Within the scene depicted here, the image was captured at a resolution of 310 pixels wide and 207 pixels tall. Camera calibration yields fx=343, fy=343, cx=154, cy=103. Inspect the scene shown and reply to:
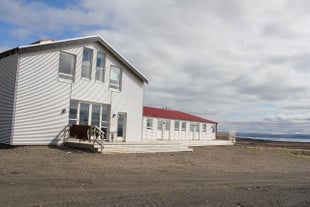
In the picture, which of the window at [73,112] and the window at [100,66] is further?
the window at [100,66]

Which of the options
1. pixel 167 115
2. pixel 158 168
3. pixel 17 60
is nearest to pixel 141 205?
pixel 158 168

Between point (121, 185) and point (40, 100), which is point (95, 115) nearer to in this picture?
point (40, 100)

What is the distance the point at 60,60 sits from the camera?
66.9 feet

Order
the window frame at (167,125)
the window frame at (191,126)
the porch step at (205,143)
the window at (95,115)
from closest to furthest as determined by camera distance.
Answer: the window at (95,115), the porch step at (205,143), the window frame at (167,125), the window frame at (191,126)

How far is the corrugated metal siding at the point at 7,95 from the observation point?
1845 centimetres

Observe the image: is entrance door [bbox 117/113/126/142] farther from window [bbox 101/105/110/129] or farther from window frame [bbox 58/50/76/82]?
window frame [bbox 58/50/76/82]

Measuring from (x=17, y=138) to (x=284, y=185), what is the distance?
13391 millimetres

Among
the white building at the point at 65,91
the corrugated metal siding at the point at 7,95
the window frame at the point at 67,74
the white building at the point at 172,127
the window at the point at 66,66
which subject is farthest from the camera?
the white building at the point at 172,127

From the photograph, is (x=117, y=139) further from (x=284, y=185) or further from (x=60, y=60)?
(x=284, y=185)

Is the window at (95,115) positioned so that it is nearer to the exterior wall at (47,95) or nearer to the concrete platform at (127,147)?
the exterior wall at (47,95)

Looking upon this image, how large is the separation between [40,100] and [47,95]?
51cm

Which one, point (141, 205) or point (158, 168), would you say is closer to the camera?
point (141, 205)

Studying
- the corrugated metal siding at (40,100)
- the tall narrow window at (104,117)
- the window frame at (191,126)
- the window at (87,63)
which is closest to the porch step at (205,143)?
the window frame at (191,126)

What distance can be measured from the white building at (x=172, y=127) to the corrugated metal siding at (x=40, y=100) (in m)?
11.7
